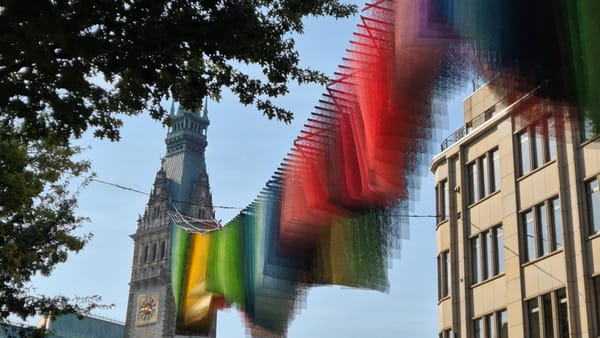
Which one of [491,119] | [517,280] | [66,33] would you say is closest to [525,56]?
[66,33]

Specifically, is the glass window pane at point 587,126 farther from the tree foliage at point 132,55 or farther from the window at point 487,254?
the window at point 487,254

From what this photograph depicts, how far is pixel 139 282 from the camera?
149 meters

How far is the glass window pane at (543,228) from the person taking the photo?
30.7 metres

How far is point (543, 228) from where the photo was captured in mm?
31156

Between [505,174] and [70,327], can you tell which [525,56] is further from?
[70,327]

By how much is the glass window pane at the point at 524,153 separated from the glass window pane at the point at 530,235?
181cm

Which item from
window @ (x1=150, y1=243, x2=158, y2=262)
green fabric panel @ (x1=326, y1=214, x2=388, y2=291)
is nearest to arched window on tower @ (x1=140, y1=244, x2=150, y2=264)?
window @ (x1=150, y1=243, x2=158, y2=262)

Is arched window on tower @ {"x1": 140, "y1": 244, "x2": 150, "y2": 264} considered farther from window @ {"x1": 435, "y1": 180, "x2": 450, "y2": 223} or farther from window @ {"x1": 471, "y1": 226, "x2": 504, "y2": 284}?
window @ {"x1": 471, "y1": 226, "x2": 504, "y2": 284}

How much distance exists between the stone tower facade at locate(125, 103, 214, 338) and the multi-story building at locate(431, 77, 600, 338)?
99466mm

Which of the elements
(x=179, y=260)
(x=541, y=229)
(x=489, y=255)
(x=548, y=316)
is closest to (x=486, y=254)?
(x=489, y=255)

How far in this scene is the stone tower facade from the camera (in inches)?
5664

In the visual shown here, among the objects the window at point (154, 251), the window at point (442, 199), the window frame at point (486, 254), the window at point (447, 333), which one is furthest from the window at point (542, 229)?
the window at point (154, 251)

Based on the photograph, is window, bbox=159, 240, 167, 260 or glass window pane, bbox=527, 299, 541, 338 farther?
window, bbox=159, 240, 167, 260

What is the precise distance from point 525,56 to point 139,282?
5609 inches
